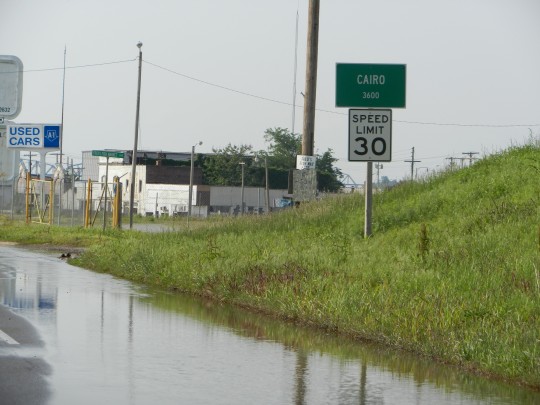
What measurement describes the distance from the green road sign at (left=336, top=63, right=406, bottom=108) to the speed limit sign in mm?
308

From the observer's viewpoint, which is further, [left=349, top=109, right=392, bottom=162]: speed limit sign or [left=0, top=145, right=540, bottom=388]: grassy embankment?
[left=349, top=109, right=392, bottom=162]: speed limit sign

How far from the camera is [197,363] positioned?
37.3 ft

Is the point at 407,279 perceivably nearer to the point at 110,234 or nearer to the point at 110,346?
the point at 110,346

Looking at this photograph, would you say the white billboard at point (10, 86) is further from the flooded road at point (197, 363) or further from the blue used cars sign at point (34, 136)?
the flooded road at point (197, 363)

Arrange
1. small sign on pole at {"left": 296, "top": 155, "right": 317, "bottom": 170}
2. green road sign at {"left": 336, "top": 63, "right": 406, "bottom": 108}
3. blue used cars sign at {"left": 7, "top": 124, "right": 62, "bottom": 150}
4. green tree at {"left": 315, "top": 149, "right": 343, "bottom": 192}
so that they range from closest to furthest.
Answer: green road sign at {"left": 336, "top": 63, "right": 406, "bottom": 108}
small sign on pole at {"left": 296, "top": 155, "right": 317, "bottom": 170}
blue used cars sign at {"left": 7, "top": 124, "right": 62, "bottom": 150}
green tree at {"left": 315, "top": 149, "right": 343, "bottom": 192}

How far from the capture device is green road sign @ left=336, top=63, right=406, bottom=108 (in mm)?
18844

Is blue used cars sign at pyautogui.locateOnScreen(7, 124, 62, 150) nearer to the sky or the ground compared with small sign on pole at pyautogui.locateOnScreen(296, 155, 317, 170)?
nearer to the sky

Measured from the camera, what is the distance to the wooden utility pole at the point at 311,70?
84.9 ft

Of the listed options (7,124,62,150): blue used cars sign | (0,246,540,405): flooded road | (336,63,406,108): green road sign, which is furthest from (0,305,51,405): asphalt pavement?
(7,124,62,150): blue used cars sign

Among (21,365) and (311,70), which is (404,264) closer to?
(21,365)

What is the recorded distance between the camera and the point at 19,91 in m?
36.4

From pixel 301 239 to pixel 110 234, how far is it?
15.9m

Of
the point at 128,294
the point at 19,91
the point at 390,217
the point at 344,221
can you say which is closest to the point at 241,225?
the point at 344,221

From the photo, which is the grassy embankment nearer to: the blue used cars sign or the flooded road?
the flooded road
